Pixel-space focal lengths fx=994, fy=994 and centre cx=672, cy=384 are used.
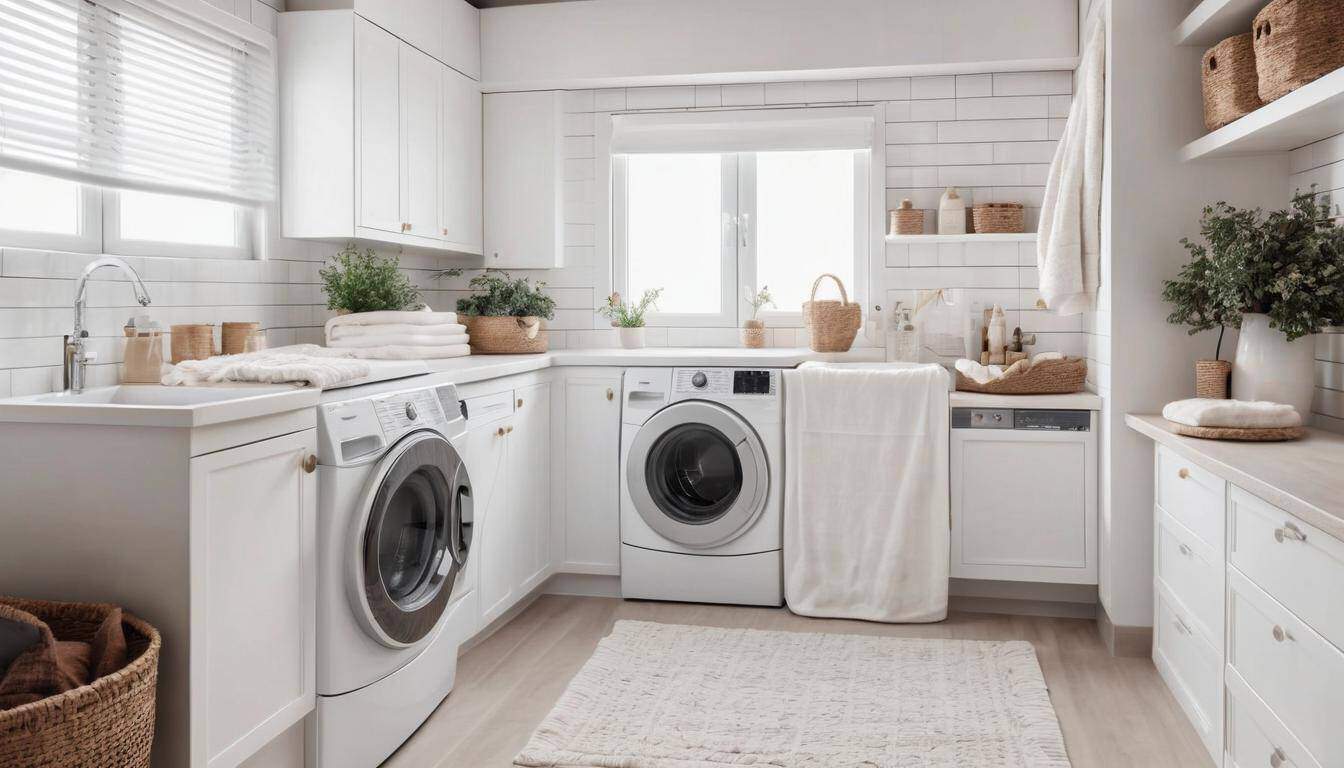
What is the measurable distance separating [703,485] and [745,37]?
6.16ft

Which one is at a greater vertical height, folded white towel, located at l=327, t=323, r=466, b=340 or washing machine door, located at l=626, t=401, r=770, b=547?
folded white towel, located at l=327, t=323, r=466, b=340

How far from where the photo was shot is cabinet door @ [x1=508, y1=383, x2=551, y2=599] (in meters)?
3.57

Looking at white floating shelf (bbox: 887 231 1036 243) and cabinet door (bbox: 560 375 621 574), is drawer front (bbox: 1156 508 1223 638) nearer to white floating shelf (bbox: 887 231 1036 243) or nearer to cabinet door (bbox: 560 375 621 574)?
white floating shelf (bbox: 887 231 1036 243)

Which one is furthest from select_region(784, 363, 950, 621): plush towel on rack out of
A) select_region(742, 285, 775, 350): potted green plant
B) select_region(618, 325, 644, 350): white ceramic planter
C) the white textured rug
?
select_region(618, 325, 644, 350): white ceramic planter

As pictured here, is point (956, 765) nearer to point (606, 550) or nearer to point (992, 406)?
point (992, 406)

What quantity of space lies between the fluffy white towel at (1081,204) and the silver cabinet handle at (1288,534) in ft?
5.52

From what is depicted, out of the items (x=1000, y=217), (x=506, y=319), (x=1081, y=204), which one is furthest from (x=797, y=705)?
(x=1000, y=217)

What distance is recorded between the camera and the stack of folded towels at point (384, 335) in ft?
10.9

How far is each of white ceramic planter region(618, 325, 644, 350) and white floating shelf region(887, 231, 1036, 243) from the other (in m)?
1.13

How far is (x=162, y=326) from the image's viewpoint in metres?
2.87

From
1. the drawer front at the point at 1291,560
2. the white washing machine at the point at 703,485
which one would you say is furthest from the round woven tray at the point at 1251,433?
the white washing machine at the point at 703,485

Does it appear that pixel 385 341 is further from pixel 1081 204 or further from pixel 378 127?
pixel 1081 204

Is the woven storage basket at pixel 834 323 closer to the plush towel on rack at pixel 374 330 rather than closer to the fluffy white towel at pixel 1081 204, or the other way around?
the fluffy white towel at pixel 1081 204

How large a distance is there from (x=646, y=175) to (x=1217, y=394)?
2.57 m
